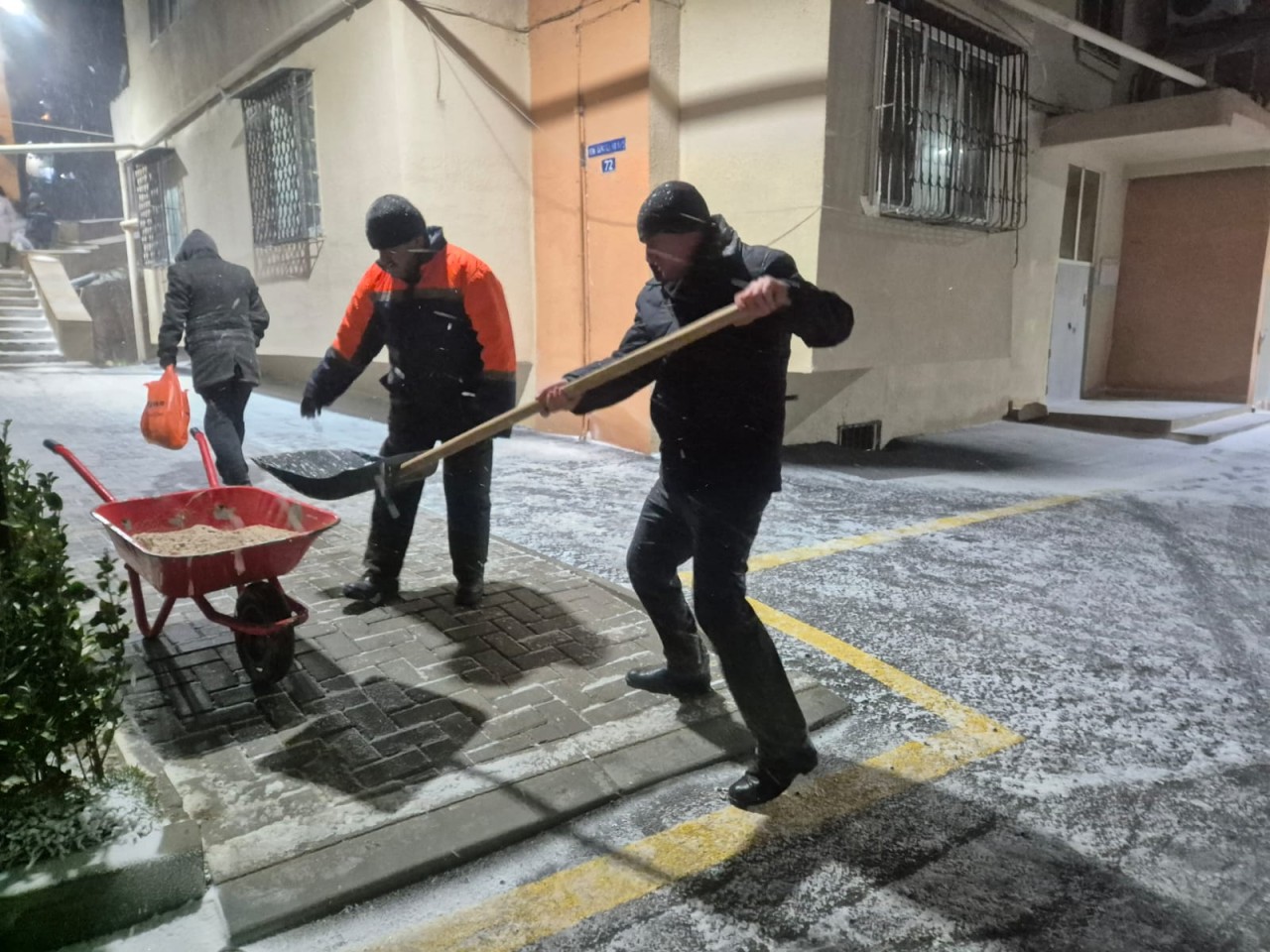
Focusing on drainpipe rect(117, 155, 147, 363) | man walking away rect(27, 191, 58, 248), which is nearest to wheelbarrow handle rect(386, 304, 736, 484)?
drainpipe rect(117, 155, 147, 363)

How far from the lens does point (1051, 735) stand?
316cm

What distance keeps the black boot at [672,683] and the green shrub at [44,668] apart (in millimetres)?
1843

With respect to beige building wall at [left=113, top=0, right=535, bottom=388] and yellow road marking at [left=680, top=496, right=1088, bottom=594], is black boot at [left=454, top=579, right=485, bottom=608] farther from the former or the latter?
beige building wall at [left=113, top=0, right=535, bottom=388]

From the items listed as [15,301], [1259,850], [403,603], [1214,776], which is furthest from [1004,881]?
[15,301]

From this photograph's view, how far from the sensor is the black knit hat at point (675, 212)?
2.57 m

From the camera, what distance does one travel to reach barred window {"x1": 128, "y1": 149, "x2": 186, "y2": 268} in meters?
15.6

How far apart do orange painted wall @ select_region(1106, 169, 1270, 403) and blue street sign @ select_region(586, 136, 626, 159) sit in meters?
9.03

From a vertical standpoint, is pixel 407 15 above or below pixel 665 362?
above

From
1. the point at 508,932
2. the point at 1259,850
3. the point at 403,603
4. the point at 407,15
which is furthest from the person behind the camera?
the point at 407,15

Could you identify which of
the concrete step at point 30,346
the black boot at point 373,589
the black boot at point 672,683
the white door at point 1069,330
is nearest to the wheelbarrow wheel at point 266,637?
the black boot at point 373,589

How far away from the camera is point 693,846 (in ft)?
8.29

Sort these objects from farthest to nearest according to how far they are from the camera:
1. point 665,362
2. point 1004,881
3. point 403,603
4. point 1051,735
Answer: point 403,603 → point 1051,735 → point 665,362 → point 1004,881

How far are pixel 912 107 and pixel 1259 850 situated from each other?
23.4 ft

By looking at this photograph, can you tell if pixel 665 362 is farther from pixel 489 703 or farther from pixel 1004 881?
pixel 1004 881
